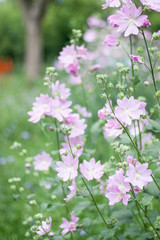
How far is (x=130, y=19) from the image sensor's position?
47.1 inches

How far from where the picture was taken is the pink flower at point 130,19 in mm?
1178

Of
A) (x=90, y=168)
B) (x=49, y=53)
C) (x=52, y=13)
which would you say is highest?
(x=52, y=13)

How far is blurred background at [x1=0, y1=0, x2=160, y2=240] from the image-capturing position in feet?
8.33

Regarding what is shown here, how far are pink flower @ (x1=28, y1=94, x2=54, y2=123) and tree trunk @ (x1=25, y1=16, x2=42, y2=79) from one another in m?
7.75

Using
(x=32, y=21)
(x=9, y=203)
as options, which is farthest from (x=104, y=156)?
(x=32, y=21)

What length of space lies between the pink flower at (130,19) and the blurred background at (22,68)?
15.2 inches

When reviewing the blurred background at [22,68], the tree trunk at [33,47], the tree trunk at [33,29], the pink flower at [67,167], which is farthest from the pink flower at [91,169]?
the tree trunk at [33,47]

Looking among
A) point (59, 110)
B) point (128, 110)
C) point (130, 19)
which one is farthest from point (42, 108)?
point (130, 19)

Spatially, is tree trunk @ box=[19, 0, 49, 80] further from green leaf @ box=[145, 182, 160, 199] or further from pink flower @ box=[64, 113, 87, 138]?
green leaf @ box=[145, 182, 160, 199]

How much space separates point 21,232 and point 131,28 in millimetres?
1510

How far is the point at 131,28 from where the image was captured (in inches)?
46.7

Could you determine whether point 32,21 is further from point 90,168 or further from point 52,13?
point 90,168

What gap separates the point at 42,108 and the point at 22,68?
12.3 meters

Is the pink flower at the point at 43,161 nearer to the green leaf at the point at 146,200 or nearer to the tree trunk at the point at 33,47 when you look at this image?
the green leaf at the point at 146,200
